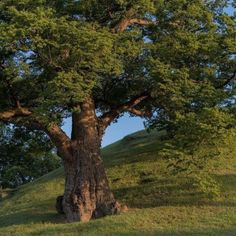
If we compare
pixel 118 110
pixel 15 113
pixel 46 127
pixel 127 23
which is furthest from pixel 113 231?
pixel 127 23

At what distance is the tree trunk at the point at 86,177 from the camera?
1834 cm

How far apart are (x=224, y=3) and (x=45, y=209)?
11722mm

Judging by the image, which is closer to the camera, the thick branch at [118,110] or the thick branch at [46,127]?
the thick branch at [46,127]

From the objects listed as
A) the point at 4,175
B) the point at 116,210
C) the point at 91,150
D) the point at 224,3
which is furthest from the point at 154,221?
the point at 4,175

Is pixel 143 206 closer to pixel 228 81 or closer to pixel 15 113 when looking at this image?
pixel 228 81

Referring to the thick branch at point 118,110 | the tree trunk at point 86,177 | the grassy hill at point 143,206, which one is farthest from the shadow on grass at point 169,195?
the thick branch at point 118,110

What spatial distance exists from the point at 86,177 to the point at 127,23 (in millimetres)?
6315

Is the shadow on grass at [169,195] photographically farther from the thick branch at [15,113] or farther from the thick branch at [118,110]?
the thick branch at [15,113]

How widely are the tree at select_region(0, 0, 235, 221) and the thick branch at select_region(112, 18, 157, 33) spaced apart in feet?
0.14

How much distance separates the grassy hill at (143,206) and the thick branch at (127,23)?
22.2 ft

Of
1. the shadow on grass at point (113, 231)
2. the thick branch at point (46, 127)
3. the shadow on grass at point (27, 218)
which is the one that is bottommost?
the shadow on grass at point (113, 231)

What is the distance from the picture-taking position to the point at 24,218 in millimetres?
20922

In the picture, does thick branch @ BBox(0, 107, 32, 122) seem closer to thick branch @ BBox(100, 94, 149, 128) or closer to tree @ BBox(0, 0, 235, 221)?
tree @ BBox(0, 0, 235, 221)

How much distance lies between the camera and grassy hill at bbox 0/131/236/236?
1578 cm
